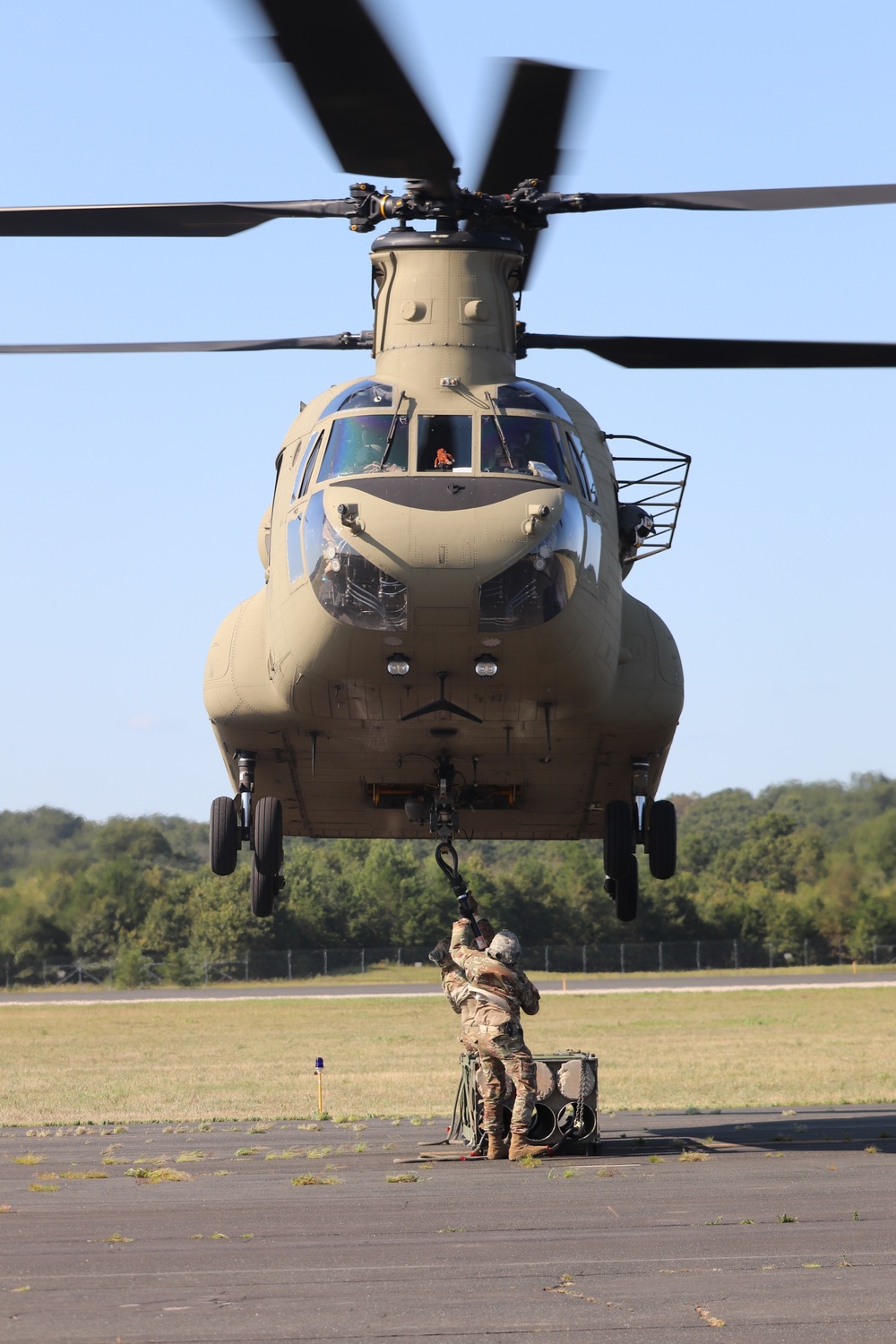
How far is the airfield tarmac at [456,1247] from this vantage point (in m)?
6.71

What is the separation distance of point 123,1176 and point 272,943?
5976cm

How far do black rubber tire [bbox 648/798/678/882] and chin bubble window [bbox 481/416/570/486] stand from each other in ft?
13.7

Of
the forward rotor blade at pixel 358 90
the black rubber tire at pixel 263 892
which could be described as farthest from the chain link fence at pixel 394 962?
the forward rotor blade at pixel 358 90

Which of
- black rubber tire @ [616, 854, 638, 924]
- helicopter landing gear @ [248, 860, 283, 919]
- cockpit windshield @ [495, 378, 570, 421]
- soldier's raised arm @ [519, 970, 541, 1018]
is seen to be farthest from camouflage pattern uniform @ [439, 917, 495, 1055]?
cockpit windshield @ [495, 378, 570, 421]

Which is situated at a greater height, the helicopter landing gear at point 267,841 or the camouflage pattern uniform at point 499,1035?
the helicopter landing gear at point 267,841

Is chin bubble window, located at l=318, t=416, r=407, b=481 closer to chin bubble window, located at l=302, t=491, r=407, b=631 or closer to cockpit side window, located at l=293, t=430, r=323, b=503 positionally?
cockpit side window, located at l=293, t=430, r=323, b=503

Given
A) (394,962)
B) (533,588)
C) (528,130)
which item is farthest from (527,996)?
(394,962)

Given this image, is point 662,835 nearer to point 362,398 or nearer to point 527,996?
point 527,996

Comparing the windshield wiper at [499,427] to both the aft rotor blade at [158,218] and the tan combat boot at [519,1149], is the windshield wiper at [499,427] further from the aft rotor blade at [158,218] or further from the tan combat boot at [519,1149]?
the tan combat boot at [519,1149]

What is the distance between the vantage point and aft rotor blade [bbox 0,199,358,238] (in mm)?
A: 12945

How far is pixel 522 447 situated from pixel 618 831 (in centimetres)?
438

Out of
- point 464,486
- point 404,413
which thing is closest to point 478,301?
point 404,413

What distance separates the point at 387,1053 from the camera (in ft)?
112

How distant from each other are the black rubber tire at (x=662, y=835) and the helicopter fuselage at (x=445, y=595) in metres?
0.22
